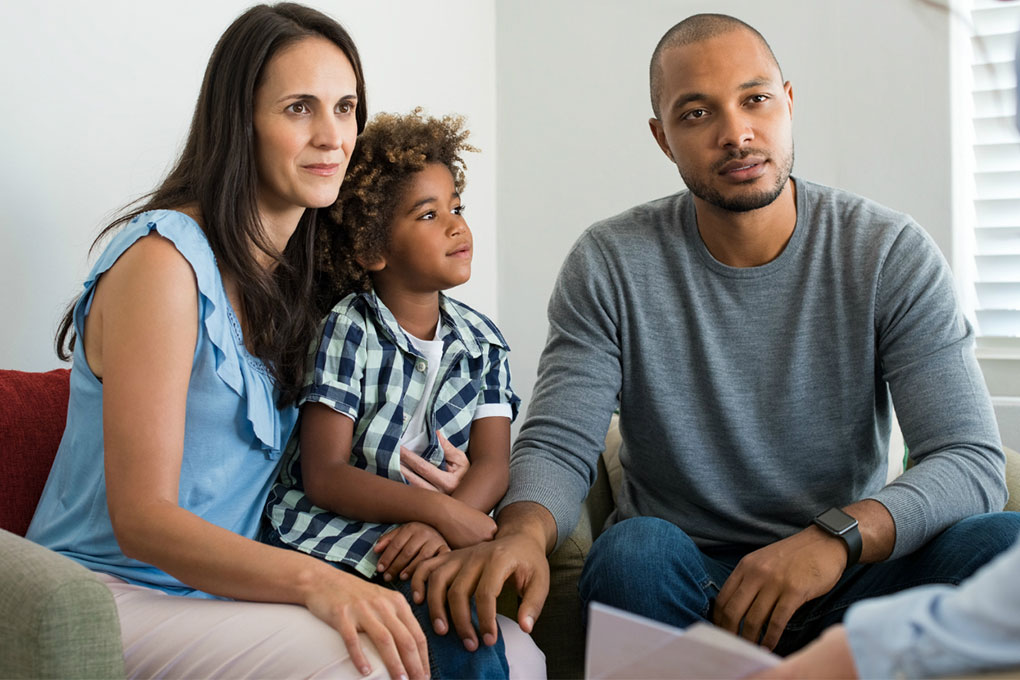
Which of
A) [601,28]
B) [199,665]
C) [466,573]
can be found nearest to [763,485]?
[466,573]

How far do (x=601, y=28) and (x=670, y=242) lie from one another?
1.52 meters

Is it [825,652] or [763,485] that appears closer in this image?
[825,652]

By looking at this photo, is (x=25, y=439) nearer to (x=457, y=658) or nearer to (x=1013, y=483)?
(x=457, y=658)

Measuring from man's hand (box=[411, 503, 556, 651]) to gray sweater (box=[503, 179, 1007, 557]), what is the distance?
0.60ft

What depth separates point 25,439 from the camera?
4.43 ft

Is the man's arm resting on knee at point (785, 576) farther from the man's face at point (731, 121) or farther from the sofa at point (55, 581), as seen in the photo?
the man's face at point (731, 121)

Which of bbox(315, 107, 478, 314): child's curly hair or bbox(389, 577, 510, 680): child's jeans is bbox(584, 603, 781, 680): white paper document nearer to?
bbox(389, 577, 510, 680): child's jeans

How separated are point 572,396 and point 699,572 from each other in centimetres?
35

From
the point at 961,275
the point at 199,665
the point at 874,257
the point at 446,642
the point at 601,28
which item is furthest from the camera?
the point at 601,28

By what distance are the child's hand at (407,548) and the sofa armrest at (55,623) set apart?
434 mm

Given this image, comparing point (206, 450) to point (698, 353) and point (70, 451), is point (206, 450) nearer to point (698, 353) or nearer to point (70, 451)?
point (70, 451)

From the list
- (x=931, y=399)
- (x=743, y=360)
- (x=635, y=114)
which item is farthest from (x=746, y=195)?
(x=635, y=114)

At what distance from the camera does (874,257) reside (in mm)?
1549

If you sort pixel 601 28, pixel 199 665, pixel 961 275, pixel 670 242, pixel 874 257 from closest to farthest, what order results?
pixel 199 665 → pixel 874 257 → pixel 670 242 → pixel 961 275 → pixel 601 28
